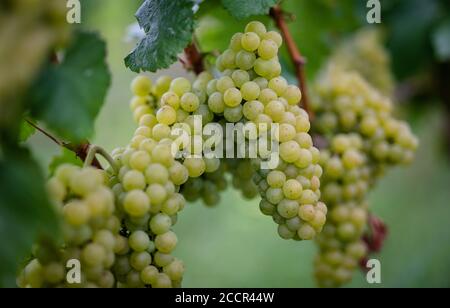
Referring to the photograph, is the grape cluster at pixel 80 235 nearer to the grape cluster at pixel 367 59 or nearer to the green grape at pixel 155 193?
the green grape at pixel 155 193

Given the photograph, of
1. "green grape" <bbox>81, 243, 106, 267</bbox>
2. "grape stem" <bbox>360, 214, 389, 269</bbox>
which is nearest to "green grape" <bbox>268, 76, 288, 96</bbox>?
"green grape" <bbox>81, 243, 106, 267</bbox>

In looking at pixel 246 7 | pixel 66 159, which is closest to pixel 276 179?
pixel 246 7

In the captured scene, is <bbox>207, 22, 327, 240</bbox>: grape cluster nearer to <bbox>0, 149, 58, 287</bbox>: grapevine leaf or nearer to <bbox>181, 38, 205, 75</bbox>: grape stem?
<bbox>181, 38, 205, 75</bbox>: grape stem

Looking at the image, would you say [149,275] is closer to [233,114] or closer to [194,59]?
[233,114]

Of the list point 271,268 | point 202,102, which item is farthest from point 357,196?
point 271,268

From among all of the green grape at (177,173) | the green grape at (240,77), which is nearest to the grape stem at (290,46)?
the green grape at (240,77)
